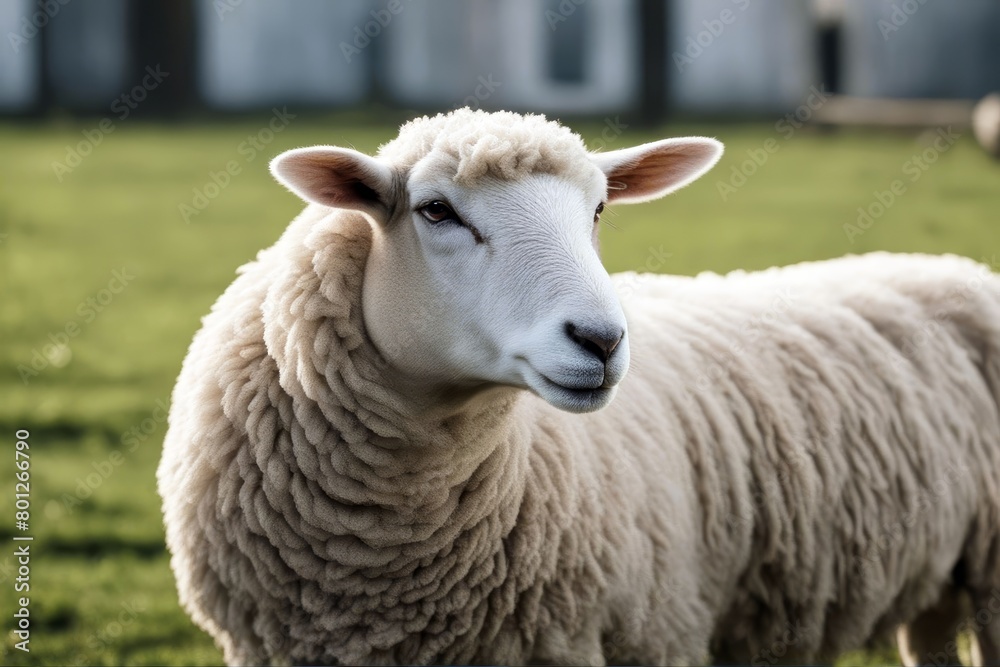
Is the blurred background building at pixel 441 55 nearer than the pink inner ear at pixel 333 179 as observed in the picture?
No

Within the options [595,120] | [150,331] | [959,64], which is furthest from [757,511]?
[959,64]

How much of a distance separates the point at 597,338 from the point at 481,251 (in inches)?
15.6

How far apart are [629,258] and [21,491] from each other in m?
7.19

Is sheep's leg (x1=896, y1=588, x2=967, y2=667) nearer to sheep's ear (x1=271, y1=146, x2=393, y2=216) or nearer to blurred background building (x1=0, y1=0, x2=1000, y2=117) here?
sheep's ear (x1=271, y1=146, x2=393, y2=216)

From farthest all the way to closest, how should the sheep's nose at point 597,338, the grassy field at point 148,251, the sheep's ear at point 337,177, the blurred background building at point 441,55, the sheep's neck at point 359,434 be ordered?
the blurred background building at point 441,55 < the grassy field at point 148,251 < the sheep's neck at point 359,434 < the sheep's ear at point 337,177 < the sheep's nose at point 597,338

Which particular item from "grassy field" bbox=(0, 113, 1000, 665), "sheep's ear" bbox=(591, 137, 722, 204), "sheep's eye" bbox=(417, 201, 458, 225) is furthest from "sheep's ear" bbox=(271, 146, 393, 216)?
"grassy field" bbox=(0, 113, 1000, 665)

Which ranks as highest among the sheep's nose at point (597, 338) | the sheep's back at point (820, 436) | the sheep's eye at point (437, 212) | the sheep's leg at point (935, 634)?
the sheep's eye at point (437, 212)

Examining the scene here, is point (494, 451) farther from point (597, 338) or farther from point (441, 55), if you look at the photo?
point (441, 55)

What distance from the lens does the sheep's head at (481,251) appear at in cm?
274

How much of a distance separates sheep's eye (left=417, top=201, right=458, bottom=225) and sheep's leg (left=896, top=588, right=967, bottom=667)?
2.27 m

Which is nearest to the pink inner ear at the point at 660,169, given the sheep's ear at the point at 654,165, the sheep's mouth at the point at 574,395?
the sheep's ear at the point at 654,165

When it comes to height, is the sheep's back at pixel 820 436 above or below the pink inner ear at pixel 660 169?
below

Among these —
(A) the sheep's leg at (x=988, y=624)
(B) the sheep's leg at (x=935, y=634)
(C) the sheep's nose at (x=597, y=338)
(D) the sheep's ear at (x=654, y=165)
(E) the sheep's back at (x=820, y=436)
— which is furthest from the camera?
(B) the sheep's leg at (x=935, y=634)

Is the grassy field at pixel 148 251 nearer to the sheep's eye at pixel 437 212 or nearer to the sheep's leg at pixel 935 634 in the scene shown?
the sheep's leg at pixel 935 634
